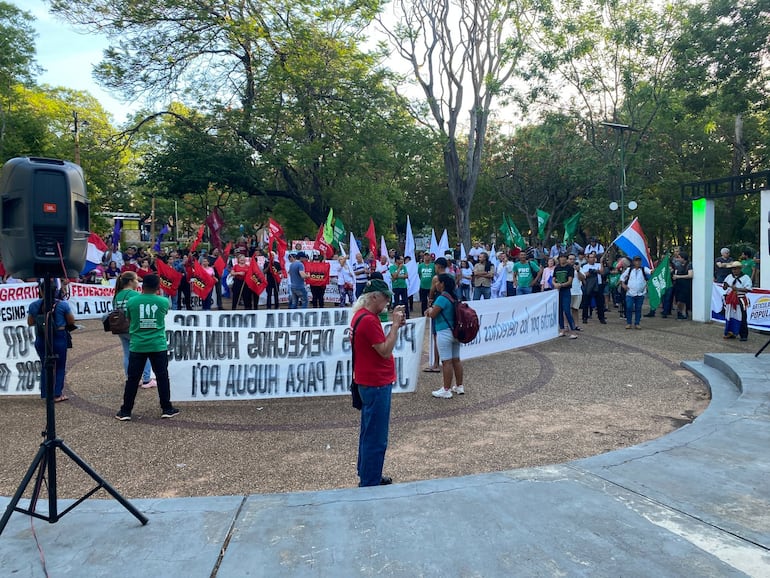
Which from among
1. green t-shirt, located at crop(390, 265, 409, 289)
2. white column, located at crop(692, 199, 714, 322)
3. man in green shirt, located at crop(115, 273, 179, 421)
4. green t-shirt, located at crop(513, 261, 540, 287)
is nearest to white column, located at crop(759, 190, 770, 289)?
white column, located at crop(692, 199, 714, 322)

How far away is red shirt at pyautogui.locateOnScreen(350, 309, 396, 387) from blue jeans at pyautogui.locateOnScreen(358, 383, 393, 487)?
8cm

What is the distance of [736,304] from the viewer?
11.9m

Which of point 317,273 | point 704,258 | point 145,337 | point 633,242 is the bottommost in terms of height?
point 145,337

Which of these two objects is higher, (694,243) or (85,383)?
(694,243)

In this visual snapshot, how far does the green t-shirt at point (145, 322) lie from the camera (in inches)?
258

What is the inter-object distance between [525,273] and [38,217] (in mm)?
13209

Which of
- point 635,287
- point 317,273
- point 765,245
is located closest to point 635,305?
point 635,287

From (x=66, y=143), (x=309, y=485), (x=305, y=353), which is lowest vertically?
(x=309, y=485)

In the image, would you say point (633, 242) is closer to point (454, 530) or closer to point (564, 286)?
point (564, 286)

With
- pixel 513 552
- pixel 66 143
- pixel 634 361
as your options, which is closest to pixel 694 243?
pixel 634 361

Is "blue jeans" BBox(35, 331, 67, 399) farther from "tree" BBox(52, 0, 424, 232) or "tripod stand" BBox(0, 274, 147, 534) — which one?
"tree" BBox(52, 0, 424, 232)

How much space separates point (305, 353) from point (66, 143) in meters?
29.1

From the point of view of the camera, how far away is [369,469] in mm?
4508

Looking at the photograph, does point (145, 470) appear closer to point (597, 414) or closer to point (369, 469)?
point (369, 469)
